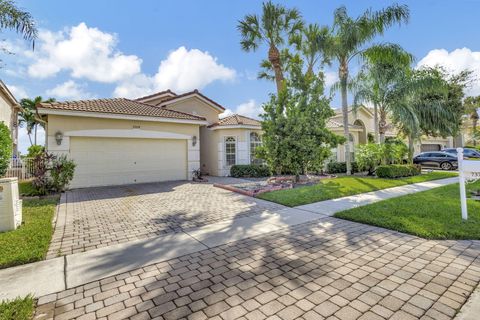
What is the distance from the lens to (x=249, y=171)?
16.6 m

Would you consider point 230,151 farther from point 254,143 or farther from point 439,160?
point 439,160

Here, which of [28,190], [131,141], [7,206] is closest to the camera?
[7,206]

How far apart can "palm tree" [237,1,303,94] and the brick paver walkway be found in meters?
14.5

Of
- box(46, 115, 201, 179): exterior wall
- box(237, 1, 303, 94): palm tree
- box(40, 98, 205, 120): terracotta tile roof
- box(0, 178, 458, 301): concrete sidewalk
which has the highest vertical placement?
box(237, 1, 303, 94): palm tree

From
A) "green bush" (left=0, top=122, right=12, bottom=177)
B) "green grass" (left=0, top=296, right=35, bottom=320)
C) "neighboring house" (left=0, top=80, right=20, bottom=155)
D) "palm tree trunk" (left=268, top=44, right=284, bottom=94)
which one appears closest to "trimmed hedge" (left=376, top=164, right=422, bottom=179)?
"palm tree trunk" (left=268, top=44, right=284, bottom=94)

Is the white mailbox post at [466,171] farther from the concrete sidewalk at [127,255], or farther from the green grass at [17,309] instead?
the green grass at [17,309]

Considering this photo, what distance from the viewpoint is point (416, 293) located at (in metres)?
3.07

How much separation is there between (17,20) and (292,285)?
11.6 meters

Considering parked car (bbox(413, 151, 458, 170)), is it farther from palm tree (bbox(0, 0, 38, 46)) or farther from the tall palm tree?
palm tree (bbox(0, 0, 38, 46))

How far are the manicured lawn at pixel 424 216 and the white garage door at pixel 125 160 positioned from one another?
35.4ft

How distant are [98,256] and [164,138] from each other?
10.7m

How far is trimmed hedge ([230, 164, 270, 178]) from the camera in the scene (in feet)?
54.5

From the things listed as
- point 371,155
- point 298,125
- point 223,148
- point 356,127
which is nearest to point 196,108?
point 223,148

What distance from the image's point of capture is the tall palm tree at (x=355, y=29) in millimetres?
13883
